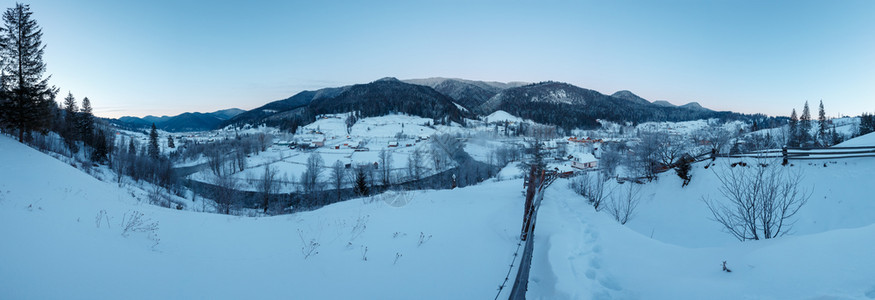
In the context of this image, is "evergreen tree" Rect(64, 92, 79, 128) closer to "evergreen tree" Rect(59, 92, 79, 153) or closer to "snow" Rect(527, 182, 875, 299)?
"evergreen tree" Rect(59, 92, 79, 153)

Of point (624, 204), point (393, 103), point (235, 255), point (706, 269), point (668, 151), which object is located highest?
point (393, 103)

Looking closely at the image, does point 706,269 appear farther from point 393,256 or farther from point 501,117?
point 501,117

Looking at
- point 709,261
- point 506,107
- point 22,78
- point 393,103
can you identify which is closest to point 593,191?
point 709,261

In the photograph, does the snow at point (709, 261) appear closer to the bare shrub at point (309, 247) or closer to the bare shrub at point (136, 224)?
the bare shrub at point (309, 247)

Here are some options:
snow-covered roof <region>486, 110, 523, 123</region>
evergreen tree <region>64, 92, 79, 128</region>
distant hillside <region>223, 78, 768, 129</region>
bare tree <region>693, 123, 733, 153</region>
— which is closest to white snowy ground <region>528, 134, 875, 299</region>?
bare tree <region>693, 123, 733, 153</region>

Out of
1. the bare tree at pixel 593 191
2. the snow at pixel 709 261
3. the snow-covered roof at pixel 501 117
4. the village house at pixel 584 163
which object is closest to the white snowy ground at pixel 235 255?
the snow at pixel 709 261

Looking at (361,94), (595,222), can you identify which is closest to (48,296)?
(595,222)
